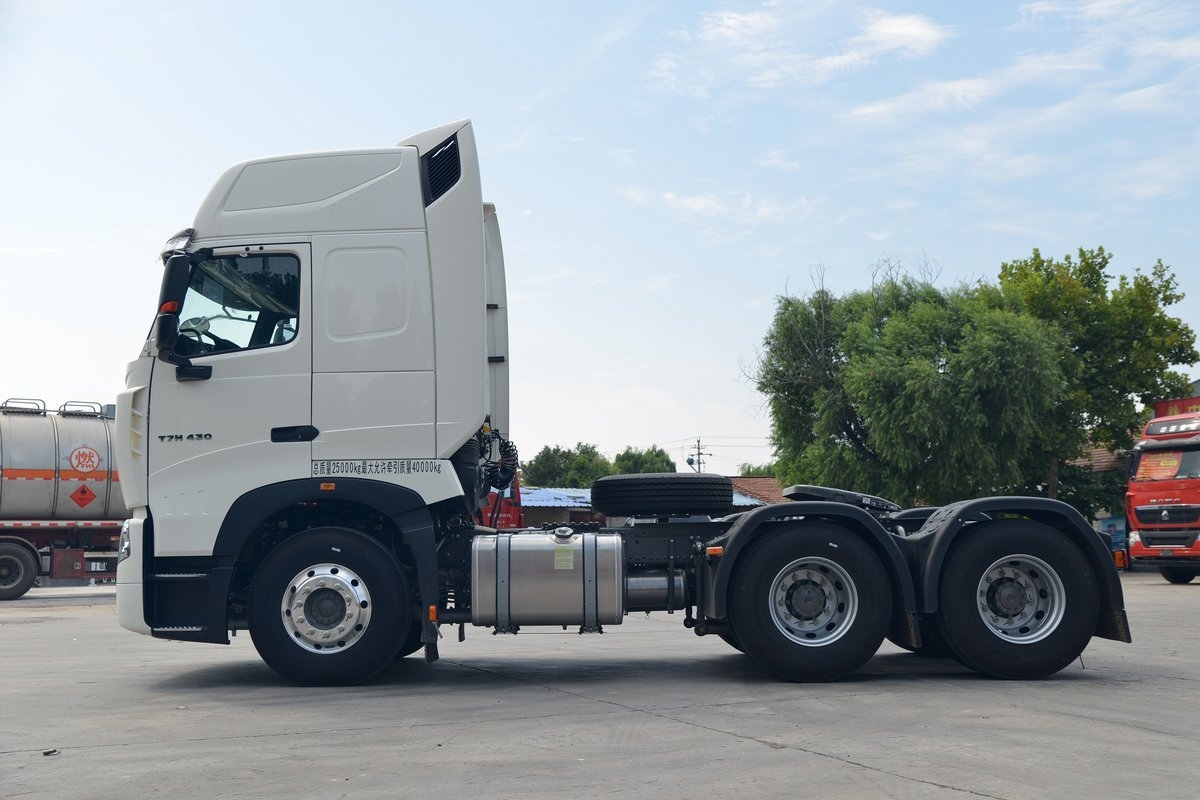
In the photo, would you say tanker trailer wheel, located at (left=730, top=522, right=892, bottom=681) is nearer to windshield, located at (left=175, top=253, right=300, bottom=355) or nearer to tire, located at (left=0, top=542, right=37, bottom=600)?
windshield, located at (left=175, top=253, right=300, bottom=355)

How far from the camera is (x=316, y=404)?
892cm

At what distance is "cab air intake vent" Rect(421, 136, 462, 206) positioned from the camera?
9.22 metres

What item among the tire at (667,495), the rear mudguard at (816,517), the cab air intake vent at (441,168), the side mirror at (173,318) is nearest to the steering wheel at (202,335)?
the side mirror at (173,318)

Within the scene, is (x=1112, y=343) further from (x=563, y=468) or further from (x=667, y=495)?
(x=563, y=468)

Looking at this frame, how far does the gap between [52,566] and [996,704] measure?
20.5 meters

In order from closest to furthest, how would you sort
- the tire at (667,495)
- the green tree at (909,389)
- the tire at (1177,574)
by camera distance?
1. the tire at (667,495)
2. the tire at (1177,574)
3. the green tree at (909,389)

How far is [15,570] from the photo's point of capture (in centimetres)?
2281

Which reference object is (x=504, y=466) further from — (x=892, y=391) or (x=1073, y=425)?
(x=1073, y=425)

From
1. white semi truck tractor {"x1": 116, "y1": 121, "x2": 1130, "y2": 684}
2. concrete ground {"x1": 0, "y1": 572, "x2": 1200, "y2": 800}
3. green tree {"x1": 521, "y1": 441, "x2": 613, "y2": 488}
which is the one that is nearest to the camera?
concrete ground {"x1": 0, "y1": 572, "x2": 1200, "y2": 800}

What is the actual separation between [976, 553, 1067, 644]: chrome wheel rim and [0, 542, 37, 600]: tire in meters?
19.7

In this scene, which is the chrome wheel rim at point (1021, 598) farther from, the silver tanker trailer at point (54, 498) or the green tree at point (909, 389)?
the green tree at point (909, 389)

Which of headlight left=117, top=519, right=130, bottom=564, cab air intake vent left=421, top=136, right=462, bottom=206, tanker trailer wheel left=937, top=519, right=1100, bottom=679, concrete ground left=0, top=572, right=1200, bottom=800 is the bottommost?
concrete ground left=0, top=572, right=1200, bottom=800

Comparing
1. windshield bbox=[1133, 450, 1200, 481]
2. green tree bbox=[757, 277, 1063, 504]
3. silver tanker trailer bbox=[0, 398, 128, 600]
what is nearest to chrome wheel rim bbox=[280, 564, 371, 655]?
silver tanker trailer bbox=[0, 398, 128, 600]

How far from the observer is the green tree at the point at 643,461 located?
123181 millimetres
